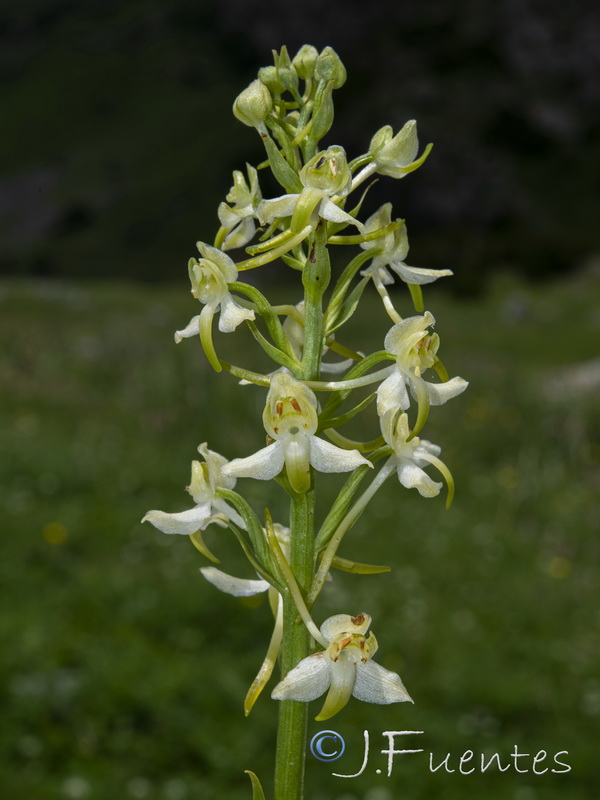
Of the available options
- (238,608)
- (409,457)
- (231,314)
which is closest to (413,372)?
(409,457)

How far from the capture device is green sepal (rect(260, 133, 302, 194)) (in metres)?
1.81

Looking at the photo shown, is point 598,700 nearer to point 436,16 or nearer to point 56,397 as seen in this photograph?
point 56,397

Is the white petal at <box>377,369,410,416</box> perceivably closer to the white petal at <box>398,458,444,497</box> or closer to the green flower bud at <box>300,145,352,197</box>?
the white petal at <box>398,458,444,497</box>

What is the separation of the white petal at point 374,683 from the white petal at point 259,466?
0.40 m

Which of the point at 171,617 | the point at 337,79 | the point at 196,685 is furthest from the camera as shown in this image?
the point at 171,617

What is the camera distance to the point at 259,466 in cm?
166

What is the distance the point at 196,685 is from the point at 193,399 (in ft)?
16.9

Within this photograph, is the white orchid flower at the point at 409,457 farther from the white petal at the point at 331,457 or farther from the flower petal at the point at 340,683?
the flower petal at the point at 340,683

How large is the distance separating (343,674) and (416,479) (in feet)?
1.37

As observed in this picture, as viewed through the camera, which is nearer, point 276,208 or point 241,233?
point 276,208

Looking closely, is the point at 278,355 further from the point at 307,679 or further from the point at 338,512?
the point at 307,679

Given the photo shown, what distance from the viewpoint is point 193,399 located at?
31.8 feet

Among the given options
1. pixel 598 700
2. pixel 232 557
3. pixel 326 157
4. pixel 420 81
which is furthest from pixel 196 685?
pixel 420 81

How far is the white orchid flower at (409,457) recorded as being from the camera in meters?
1.73
